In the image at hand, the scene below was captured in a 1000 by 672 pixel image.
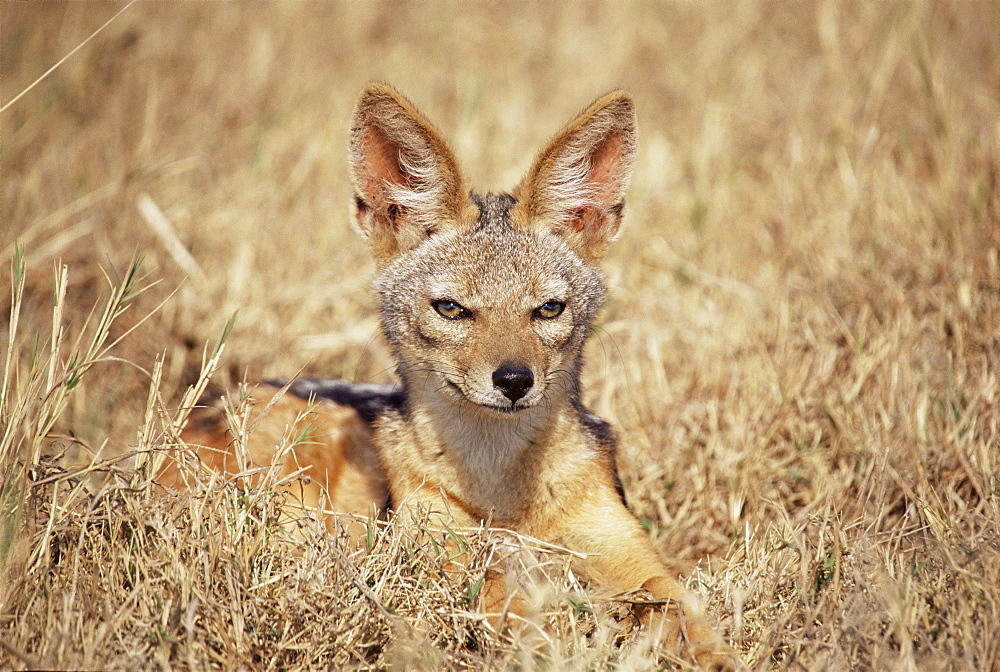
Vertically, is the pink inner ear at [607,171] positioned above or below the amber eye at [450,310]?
above

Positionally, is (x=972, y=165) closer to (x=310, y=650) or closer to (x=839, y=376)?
(x=839, y=376)

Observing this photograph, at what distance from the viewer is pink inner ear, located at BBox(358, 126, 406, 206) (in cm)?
389

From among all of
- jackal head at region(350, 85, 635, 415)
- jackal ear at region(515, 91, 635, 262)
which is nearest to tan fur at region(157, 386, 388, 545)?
jackal head at region(350, 85, 635, 415)

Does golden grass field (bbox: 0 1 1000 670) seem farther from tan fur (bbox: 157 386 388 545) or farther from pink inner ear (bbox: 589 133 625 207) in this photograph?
pink inner ear (bbox: 589 133 625 207)

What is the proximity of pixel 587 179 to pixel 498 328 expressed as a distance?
3.14 ft

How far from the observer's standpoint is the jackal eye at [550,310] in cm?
369

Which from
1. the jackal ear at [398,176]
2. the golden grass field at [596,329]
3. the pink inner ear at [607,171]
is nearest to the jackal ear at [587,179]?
the pink inner ear at [607,171]

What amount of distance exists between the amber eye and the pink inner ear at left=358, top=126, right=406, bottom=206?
0.65 m

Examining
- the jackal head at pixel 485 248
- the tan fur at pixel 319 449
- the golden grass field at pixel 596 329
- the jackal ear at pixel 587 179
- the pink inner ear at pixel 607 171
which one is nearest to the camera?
the golden grass field at pixel 596 329

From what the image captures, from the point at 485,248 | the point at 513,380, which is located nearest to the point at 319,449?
the point at 485,248

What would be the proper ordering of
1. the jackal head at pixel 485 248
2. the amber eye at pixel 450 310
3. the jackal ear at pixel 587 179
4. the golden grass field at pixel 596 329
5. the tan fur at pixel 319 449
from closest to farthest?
the golden grass field at pixel 596 329 → the jackal head at pixel 485 248 → the amber eye at pixel 450 310 → the jackal ear at pixel 587 179 → the tan fur at pixel 319 449

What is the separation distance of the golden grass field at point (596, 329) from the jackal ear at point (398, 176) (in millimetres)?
913

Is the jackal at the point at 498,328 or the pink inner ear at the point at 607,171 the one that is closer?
the jackal at the point at 498,328

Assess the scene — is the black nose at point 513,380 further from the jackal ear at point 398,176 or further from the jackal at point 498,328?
the jackal ear at point 398,176
